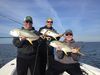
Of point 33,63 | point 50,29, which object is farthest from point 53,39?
point 33,63

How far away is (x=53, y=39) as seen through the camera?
296 inches

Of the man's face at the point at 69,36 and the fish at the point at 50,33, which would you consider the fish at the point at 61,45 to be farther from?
the man's face at the point at 69,36

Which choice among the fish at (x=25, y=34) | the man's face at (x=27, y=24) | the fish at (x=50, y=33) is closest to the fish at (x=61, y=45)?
the fish at (x=50, y=33)

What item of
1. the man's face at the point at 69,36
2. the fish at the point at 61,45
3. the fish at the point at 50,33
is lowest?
the fish at the point at 61,45

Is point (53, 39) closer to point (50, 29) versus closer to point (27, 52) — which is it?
point (50, 29)

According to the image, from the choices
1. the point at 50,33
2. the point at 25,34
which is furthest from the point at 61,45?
the point at 25,34

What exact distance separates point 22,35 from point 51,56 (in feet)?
5.31

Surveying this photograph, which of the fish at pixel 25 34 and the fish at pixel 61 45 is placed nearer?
the fish at pixel 25 34

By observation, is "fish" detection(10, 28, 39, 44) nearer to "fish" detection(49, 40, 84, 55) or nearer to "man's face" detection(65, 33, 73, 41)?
"fish" detection(49, 40, 84, 55)

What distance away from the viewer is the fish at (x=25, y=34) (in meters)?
6.57

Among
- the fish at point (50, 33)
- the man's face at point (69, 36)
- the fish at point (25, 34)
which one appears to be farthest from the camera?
the man's face at point (69, 36)

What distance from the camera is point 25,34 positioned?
670 centimetres

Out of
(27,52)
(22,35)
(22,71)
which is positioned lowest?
(22,71)

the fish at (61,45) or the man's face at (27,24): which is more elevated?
the man's face at (27,24)
